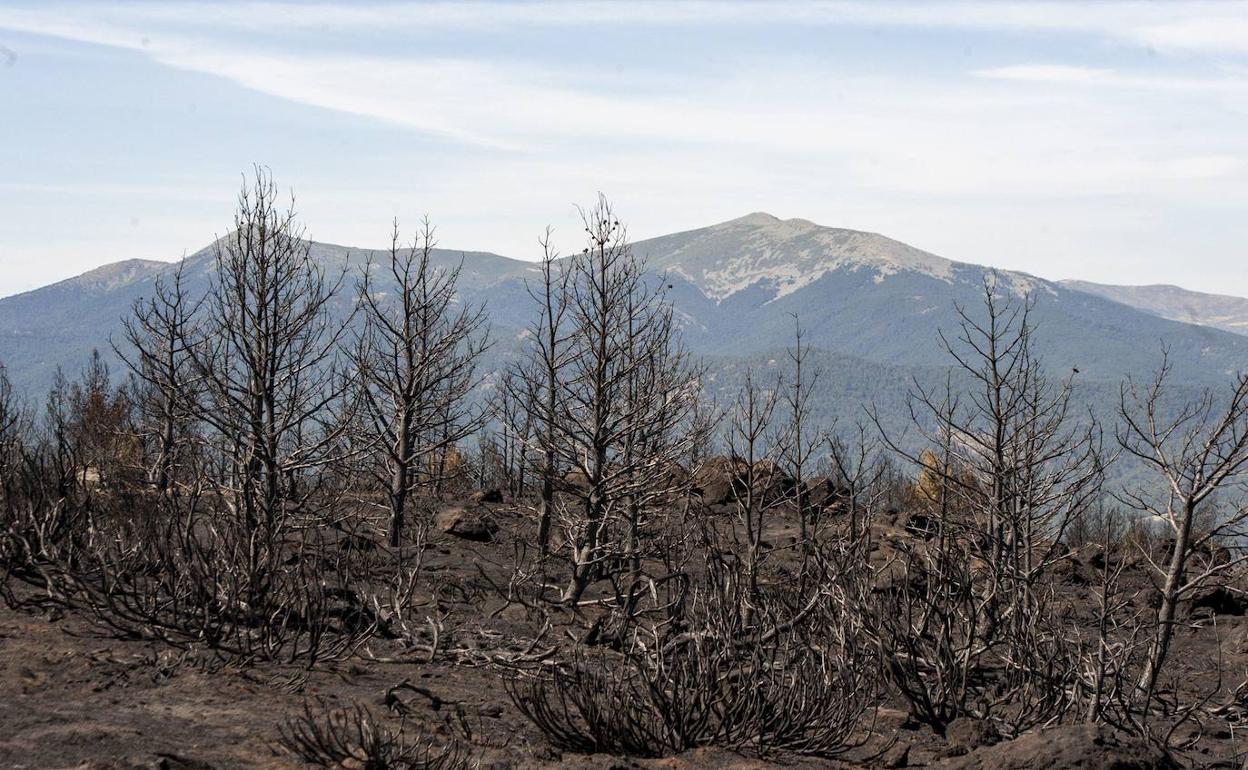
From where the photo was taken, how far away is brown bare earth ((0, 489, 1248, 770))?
6.92 meters

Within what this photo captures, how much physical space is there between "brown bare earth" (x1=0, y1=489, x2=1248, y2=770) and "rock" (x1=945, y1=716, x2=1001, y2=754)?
2cm

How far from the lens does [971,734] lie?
878 centimetres

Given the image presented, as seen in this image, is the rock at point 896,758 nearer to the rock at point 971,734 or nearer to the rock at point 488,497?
the rock at point 971,734

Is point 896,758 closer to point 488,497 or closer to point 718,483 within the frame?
point 488,497

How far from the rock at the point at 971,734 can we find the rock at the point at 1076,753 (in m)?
1.42

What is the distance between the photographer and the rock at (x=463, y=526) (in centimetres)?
2341

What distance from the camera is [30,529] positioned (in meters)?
11.4

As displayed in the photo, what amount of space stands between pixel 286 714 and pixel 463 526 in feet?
55.9

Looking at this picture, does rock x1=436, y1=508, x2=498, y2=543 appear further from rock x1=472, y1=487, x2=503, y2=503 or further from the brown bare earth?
the brown bare earth

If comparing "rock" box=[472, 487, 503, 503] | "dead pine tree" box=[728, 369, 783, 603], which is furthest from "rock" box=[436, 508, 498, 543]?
"dead pine tree" box=[728, 369, 783, 603]

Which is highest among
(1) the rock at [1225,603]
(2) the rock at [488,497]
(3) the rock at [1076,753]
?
(3) the rock at [1076,753]

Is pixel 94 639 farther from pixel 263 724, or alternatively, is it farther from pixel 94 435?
pixel 94 435

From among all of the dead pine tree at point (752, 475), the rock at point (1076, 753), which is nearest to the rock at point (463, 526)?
the dead pine tree at point (752, 475)

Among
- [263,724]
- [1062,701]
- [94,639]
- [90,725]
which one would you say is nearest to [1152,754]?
[1062,701]
